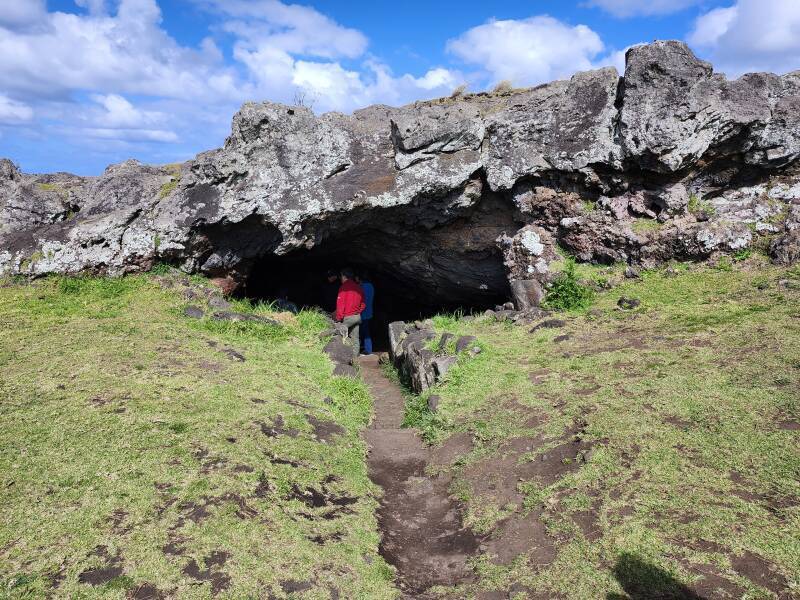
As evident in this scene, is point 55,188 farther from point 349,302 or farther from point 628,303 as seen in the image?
point 628,303

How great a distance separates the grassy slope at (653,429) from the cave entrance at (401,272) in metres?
5.57

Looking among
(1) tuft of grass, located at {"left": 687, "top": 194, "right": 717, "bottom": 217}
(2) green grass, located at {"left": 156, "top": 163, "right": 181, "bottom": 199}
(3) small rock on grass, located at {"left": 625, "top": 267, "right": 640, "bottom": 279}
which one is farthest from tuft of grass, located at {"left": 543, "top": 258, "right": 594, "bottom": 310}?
(2) green grass, located at {"left": 156, "top": 163, "right": 181, "bottom": 199}

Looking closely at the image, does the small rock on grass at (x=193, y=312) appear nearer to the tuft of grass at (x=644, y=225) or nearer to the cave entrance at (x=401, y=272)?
the cave entrance at (x=401, y=272)

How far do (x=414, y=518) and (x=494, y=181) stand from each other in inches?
425

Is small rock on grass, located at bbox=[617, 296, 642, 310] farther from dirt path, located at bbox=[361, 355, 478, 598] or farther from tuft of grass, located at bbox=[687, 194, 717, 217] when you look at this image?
dirt path, located at bbox=[361, 355, 478, 598]

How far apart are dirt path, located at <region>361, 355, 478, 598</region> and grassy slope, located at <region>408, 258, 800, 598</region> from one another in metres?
0.33

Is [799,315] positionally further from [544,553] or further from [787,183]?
[544,553]

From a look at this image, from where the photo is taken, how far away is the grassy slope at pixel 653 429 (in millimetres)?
5438

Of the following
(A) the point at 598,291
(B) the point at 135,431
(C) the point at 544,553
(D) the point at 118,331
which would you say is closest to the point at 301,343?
(D) the point at 118,331

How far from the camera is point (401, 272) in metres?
19.9

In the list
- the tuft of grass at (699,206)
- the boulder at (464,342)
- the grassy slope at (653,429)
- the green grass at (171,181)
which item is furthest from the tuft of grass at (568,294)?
the green grass at (171,181)

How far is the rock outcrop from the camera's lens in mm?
14180

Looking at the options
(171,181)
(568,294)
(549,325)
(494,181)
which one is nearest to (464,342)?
(549,325)

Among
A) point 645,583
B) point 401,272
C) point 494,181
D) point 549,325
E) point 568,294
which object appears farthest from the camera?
point 401,272
